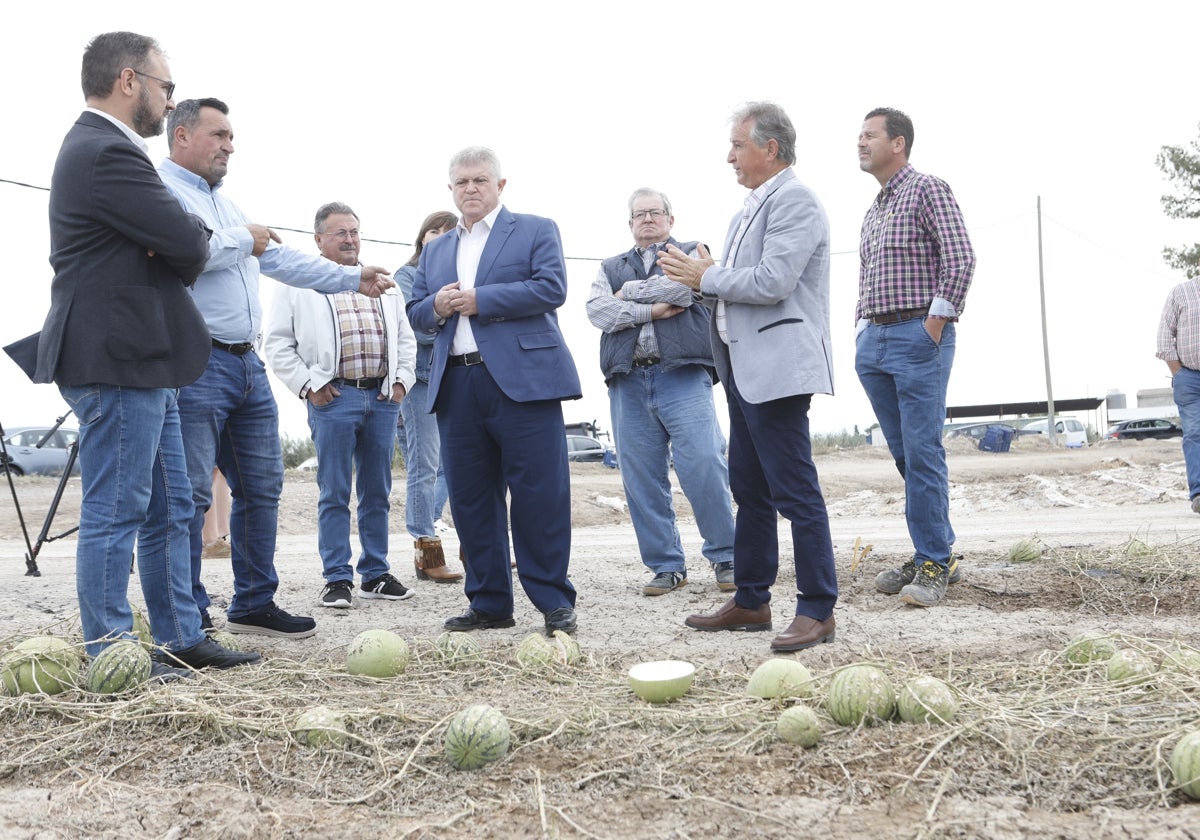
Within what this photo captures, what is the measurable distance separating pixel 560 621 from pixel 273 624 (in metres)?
1.47

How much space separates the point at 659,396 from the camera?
6.09 metres

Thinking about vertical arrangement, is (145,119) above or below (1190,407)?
above

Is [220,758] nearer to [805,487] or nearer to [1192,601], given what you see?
[805,487]

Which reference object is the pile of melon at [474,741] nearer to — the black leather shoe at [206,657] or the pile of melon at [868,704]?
the pile of melon at [868,704]

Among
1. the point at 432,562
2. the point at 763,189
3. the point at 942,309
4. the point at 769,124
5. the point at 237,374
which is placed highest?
the point at 769,124

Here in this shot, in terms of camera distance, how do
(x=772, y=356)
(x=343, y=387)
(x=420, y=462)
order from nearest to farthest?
(x=772, y=356) < (x=343, y=387) < (x=420, y=462)

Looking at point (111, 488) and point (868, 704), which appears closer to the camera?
point (868, 704)

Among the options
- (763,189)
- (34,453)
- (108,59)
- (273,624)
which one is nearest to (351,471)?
(273,624)

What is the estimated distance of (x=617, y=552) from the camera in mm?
8766

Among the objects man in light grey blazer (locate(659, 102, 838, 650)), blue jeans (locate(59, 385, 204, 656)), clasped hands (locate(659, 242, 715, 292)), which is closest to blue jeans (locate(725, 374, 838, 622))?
man in light grey blazer (locate(659, 102, 838, 650))

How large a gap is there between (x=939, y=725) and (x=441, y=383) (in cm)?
297

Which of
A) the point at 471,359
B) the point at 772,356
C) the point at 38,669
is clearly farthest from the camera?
the point at 471,359

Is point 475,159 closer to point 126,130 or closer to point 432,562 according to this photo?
point 126,130

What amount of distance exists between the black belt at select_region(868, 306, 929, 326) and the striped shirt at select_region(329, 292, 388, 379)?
2.86 m
